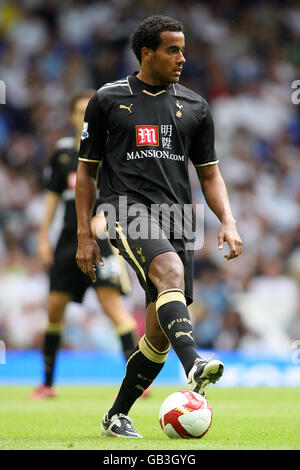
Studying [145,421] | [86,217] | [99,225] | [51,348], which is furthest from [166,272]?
[51,348]

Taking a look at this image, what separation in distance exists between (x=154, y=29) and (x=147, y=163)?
76 centimetres

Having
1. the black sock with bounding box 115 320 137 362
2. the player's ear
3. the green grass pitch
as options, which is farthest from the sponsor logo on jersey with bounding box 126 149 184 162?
the black sock with bounding box 115 320 137 362

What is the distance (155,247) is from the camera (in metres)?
4.61

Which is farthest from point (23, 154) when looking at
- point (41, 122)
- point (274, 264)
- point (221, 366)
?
point (221, 366)

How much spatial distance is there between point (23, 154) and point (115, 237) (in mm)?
10354

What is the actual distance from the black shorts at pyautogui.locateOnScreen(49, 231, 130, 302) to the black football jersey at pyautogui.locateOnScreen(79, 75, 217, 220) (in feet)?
11.2

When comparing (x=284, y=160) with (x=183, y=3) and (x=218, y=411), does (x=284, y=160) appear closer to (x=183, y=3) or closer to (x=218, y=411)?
(x=183, y=3)

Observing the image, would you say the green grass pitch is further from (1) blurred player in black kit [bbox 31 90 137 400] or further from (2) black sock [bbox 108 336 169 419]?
(1) blurred player in black kit [bbox 31 90 137 400]

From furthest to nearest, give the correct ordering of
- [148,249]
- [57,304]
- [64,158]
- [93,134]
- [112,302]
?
[64,158], [57,304], [112,302], [93,134], [148,249]

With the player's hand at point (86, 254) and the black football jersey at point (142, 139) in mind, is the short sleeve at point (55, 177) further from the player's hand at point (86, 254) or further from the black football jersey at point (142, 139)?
the player's hand at point (86, 254)

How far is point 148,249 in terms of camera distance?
4.61 metres

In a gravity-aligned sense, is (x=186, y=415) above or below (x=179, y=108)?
below

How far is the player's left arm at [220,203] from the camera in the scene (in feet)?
15.7

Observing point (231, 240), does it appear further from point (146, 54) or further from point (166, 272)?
point (146, 54)
